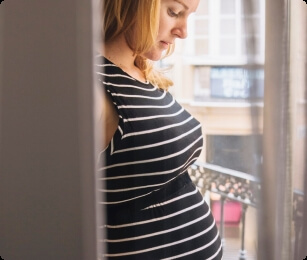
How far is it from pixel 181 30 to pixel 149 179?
35cm

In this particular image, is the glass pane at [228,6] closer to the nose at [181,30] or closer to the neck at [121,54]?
the nose at [181,30]

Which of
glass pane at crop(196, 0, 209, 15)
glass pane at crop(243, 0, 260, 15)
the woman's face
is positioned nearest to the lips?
the woman's face

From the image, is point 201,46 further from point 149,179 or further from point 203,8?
point 149,179

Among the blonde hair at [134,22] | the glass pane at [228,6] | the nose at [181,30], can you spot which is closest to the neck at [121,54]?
the blonde hair at [134,22]

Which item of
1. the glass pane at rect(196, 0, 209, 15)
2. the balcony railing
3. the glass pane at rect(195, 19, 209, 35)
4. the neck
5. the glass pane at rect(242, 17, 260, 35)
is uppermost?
the glass pane at rect(196, 0, 209, 15)

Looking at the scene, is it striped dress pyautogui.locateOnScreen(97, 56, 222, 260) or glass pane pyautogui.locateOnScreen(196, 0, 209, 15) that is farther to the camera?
glass pane pyautogui.locateOnScreen(196, 0, 209, 15)

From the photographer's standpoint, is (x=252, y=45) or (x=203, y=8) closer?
(x=252, y=45)

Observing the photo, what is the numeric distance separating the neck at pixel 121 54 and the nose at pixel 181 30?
0.12m

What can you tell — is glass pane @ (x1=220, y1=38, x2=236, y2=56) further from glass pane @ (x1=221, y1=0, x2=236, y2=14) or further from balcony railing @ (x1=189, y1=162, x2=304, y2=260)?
balcony railing @ (x1=189, y1=162, x2=304, y2=260)

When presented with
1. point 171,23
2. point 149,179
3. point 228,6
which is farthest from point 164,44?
point 149,179

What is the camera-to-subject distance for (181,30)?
1052mm

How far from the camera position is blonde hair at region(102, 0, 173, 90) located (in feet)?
3.09

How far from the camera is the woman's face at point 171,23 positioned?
39.8 inches

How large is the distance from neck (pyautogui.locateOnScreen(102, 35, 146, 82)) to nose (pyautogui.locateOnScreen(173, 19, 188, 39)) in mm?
122
